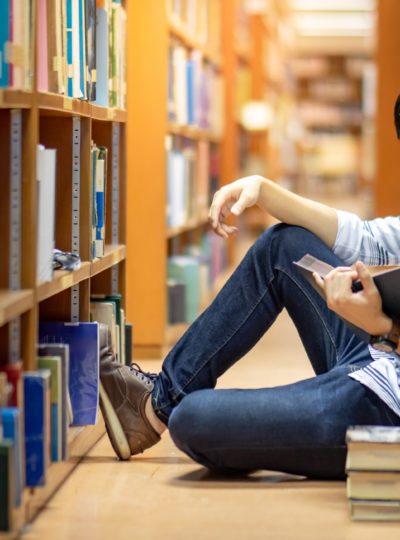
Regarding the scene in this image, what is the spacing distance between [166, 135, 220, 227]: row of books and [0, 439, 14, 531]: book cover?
2341 mm

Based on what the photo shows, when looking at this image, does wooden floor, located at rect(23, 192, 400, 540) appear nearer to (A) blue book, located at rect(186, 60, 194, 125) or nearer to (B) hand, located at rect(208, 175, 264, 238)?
(B) hand, located at rect(208, 175, 264, 238)

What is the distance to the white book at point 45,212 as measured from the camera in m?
1.81

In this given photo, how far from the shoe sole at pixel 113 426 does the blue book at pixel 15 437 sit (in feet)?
1.60

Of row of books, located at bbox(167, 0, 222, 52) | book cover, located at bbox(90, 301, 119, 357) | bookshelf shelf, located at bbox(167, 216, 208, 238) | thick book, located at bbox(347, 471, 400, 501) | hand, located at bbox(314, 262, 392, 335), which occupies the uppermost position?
row of books, located at bbox(167, 0, 222, 52)

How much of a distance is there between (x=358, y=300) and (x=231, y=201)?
50cm

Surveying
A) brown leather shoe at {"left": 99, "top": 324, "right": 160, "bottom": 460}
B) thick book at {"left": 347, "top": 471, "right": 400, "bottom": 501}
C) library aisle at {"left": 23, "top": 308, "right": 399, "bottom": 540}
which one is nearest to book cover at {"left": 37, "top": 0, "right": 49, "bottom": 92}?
brown leather shoe at {"left": 99, "top": 324, "right": 160, "bottom": 460}

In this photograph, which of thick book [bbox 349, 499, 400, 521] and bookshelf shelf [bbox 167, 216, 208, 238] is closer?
thick book [bbox 349, 499, 400, 521]

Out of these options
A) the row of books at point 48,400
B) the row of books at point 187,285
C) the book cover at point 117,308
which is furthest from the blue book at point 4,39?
the row of books at point 187,285

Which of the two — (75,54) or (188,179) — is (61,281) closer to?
(75,54)

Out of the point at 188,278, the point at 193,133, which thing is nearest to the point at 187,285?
the point at 188,278

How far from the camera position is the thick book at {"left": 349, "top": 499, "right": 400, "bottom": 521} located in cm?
179

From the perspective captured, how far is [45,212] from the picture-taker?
1.84 meters

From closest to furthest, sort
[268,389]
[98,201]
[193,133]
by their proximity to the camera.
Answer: [268,389] → [98,201] → [193,133]

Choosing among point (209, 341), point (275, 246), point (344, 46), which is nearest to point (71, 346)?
point (209, 341)
